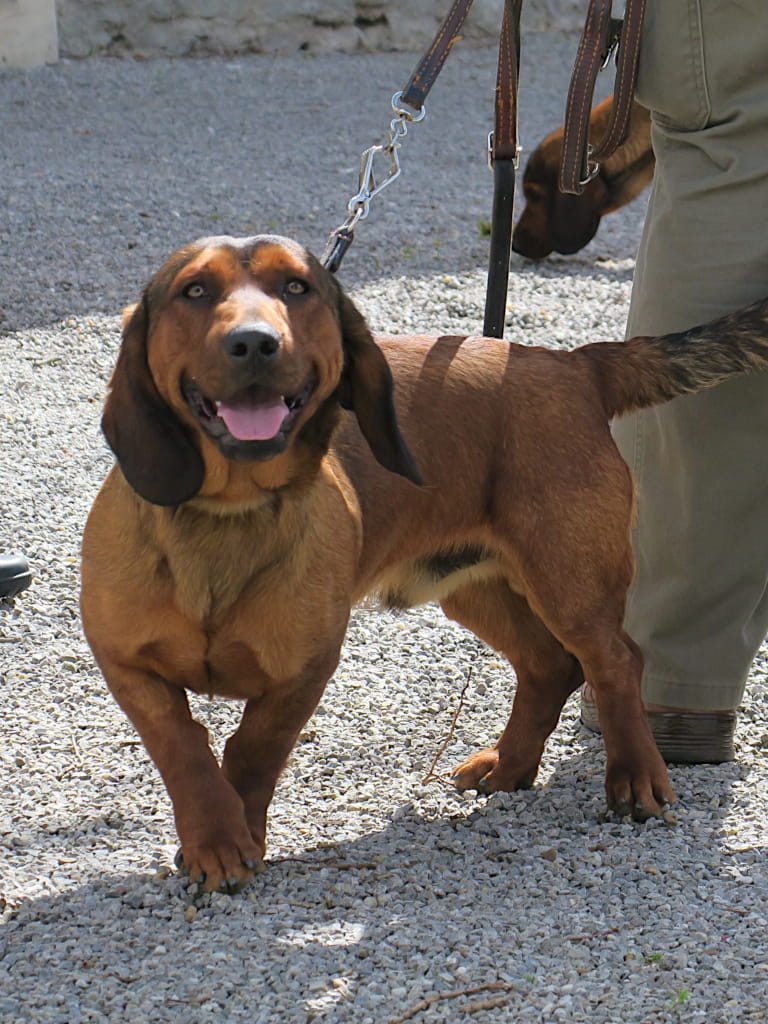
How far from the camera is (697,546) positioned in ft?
13.8

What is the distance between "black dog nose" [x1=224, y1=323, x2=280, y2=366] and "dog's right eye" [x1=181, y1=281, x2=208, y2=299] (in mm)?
212

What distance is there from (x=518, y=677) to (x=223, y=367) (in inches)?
57.7

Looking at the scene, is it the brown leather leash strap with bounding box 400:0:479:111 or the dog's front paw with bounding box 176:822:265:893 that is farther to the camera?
the brown leather leash strap with bounding box 400:0:479:111

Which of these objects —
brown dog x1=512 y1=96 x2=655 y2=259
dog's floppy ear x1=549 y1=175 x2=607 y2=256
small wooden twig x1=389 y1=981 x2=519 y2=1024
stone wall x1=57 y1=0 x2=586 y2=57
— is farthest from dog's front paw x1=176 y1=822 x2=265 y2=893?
stone wall x1=57 y1=0 x2=586 y2=57

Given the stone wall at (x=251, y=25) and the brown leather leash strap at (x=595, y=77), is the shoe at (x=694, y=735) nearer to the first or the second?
the brown leather leash strap at (x=595, y=77)

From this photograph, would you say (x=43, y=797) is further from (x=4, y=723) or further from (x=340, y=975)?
(x=340, y=975)

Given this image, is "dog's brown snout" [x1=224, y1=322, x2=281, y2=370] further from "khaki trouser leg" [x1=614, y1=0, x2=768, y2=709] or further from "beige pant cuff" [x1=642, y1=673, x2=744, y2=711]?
"beige pant cuff" [x1=642, y1=673, x2=744, y2=711]

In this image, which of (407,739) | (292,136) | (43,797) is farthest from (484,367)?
(292,136)

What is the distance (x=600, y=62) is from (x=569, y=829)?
194 centimetres

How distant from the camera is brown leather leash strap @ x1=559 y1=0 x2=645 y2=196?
13.0 ft

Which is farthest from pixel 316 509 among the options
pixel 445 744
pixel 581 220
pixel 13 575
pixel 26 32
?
pixel 26 32

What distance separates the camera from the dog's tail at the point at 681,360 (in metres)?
3.90

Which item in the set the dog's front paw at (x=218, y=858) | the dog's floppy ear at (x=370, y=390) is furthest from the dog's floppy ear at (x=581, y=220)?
the dog's front paw at (x=218, y=858)

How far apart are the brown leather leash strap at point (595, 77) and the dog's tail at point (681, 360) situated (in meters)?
0.52
